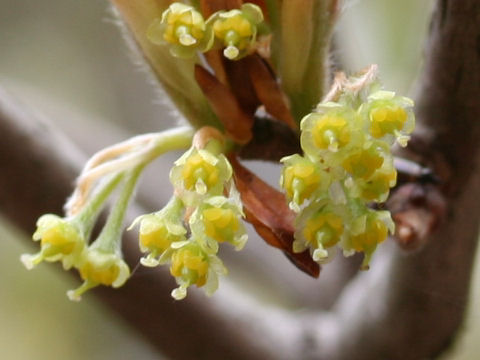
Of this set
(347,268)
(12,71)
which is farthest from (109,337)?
(347,268)

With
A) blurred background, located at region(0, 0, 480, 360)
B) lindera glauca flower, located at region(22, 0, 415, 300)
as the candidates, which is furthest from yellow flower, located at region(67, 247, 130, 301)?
blurred background, located at region(0, 0, 480, 360)

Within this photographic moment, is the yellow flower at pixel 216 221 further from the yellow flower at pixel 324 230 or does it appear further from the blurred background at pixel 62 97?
the blurred background at pixel 62 97

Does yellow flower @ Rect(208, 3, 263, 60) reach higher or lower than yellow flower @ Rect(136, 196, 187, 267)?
higher

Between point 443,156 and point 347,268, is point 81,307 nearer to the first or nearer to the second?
point 347,268

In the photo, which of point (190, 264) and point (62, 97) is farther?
point (62, 97)

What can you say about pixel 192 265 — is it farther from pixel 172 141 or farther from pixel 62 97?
pixel 62 97

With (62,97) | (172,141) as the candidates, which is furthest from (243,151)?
(62,97)

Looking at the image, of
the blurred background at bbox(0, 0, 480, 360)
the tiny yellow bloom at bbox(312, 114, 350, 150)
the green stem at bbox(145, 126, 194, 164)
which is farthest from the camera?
the blurred background at bbox(0, 0, 480, 360)

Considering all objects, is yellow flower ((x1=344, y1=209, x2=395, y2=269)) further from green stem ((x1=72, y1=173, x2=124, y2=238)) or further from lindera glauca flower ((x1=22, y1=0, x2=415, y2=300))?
green stem ((x1=72, y1=173, x2=124, y2=238))
